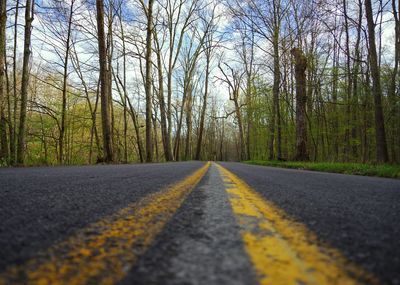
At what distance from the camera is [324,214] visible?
4.50ft

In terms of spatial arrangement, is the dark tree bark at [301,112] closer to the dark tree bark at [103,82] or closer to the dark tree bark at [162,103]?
the dark tree bark at [103,82]

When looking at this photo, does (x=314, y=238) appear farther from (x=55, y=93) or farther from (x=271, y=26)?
(x=55, y=93)

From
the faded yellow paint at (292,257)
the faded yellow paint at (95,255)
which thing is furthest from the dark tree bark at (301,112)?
the faded yellow paint at (95,255)

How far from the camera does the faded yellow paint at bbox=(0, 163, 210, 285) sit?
587mm

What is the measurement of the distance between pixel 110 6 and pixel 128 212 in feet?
77.1

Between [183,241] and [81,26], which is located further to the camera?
[81,26]

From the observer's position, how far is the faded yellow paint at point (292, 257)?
60 cm

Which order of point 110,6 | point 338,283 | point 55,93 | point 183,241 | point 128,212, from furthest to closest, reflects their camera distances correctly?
point 55,93, point 110,6, point 128,212, point 183,241, point 338,283

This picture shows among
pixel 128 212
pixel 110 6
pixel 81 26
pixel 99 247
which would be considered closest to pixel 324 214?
pixel 128 212

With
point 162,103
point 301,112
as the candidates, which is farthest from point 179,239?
point 162,103

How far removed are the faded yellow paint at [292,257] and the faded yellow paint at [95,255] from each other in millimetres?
321

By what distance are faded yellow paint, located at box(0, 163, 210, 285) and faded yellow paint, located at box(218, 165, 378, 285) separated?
32cm

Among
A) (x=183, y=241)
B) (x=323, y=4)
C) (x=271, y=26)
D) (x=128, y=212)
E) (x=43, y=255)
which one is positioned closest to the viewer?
(x=43, y=255)

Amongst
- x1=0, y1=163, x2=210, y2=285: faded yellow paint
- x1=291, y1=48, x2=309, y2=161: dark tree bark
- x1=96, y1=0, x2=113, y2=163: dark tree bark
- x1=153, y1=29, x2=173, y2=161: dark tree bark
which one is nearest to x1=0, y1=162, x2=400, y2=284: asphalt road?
x1=0, y1=163, x2=210, y2=285: faded yellow paint
